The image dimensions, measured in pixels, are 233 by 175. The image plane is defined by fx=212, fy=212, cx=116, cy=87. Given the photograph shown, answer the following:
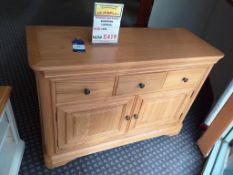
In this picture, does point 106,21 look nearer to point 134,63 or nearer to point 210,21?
point 134,63

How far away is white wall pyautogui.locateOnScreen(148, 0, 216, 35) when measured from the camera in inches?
80.9

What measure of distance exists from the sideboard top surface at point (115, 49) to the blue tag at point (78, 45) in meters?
0.02

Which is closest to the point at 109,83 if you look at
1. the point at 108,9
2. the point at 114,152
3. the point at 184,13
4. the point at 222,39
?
the point at 108,9

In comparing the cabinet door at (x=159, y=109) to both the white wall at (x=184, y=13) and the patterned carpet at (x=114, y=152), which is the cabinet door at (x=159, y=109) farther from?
the white wall at (x=184, y=13)

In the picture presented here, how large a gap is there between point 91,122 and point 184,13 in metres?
1.59

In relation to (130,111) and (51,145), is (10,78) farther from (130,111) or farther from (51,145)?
(130,111)

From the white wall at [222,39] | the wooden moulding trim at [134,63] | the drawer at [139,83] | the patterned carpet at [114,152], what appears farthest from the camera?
the white wall at [222,39]

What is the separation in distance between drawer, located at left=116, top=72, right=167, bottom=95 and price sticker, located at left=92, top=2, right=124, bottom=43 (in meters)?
0.21

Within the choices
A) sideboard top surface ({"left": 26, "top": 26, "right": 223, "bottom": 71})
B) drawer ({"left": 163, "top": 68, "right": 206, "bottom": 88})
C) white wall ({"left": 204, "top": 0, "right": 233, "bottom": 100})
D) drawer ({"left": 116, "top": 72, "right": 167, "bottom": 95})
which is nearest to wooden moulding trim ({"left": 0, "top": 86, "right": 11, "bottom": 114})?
sideboard top surface ({"left": 26, "top": 26, "right": 223, "bottom": 71})

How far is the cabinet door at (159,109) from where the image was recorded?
→ 1216 millimetres

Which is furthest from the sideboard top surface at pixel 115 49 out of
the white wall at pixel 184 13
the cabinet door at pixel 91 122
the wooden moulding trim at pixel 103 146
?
the white wall at pixel 184 13

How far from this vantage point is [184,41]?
4.02ft

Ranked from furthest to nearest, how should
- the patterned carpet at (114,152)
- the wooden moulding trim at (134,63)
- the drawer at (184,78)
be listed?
the patterned carpet at (114,152) < the drawer at (184,78) < the wooden moulding trim at (134,63)

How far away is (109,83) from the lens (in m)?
1.01
